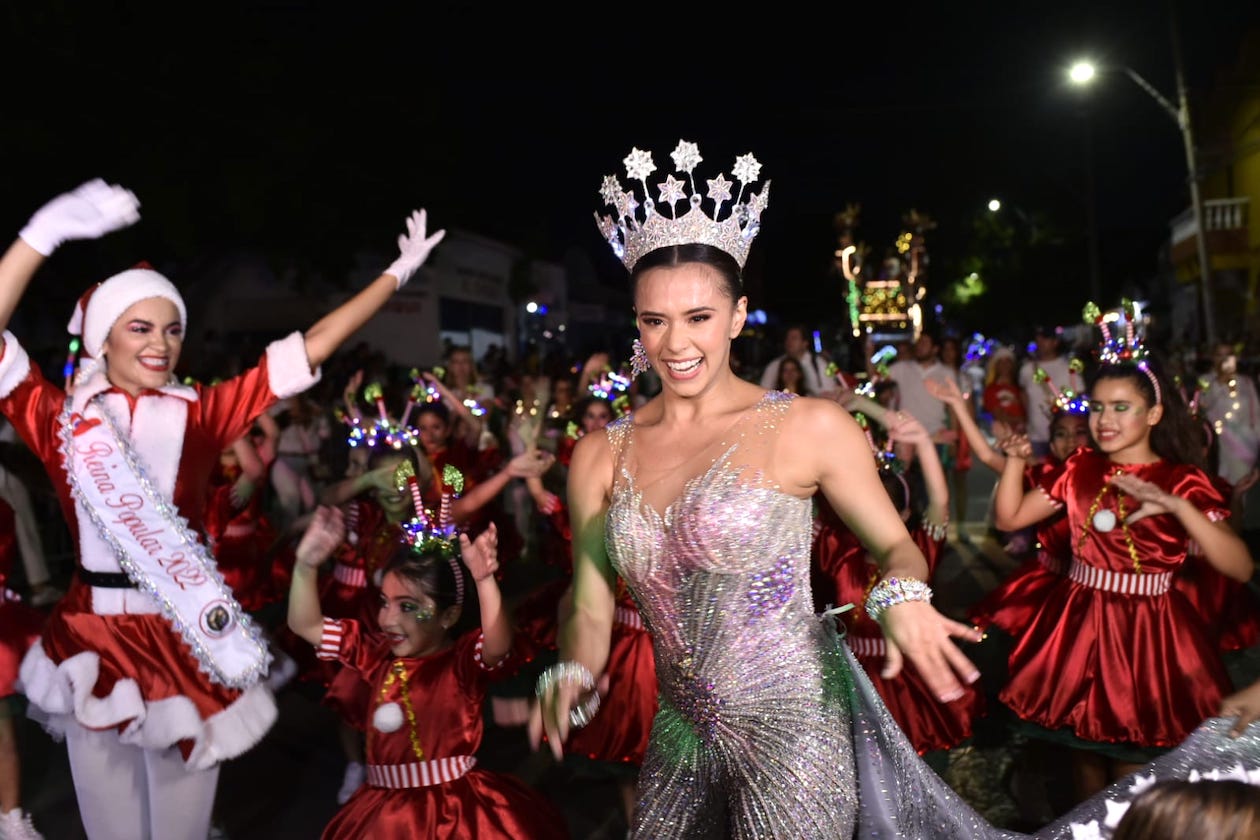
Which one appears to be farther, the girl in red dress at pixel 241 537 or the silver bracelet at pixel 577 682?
the girl in red dress at pixel 241 537

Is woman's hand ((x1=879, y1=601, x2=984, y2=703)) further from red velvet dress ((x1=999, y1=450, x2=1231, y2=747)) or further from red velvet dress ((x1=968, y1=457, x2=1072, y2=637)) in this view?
red velvet dress ((x1=968, y1=457, x2=1072, y2=637))

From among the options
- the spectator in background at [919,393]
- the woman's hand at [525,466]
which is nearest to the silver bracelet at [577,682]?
the woman's hand at [525,466]

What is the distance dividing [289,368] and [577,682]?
1778mm

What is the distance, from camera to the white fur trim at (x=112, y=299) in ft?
13.4

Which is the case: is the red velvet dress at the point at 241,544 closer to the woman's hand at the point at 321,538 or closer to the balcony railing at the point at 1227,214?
the woman's hand at the point at 321,538

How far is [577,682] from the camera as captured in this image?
297cm

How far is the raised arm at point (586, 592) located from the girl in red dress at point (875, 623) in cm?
210

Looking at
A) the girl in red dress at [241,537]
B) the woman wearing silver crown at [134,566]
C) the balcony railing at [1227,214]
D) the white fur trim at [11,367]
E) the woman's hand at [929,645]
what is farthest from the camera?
the balcony railing at [1227,214]

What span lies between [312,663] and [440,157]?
18885 mm

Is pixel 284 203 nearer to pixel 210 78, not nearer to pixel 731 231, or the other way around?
pixel 210 78

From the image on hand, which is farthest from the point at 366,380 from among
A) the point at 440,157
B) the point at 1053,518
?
the point at 1053,518

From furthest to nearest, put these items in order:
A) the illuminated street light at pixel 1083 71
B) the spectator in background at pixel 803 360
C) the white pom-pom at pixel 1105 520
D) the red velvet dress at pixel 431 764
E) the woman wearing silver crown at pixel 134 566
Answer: the illuminated street light at pixel 1083 71 → the spectator in background at pixel 803 360 → the white pom-pom at pixel 1105 520 → the red velvet dress at pixel 431 764 → the woman wearing silver crown at pixel 134 566

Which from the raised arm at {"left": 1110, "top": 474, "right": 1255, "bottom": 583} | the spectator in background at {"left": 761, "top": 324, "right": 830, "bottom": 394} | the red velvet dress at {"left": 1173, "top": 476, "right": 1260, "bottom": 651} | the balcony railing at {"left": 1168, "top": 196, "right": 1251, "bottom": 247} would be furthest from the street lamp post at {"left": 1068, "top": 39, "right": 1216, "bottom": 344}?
the raised arm at {"left": 1110, "top": 474, "right": 1255, "bottom": 583}

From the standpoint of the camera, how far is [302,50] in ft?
A: 64.2
